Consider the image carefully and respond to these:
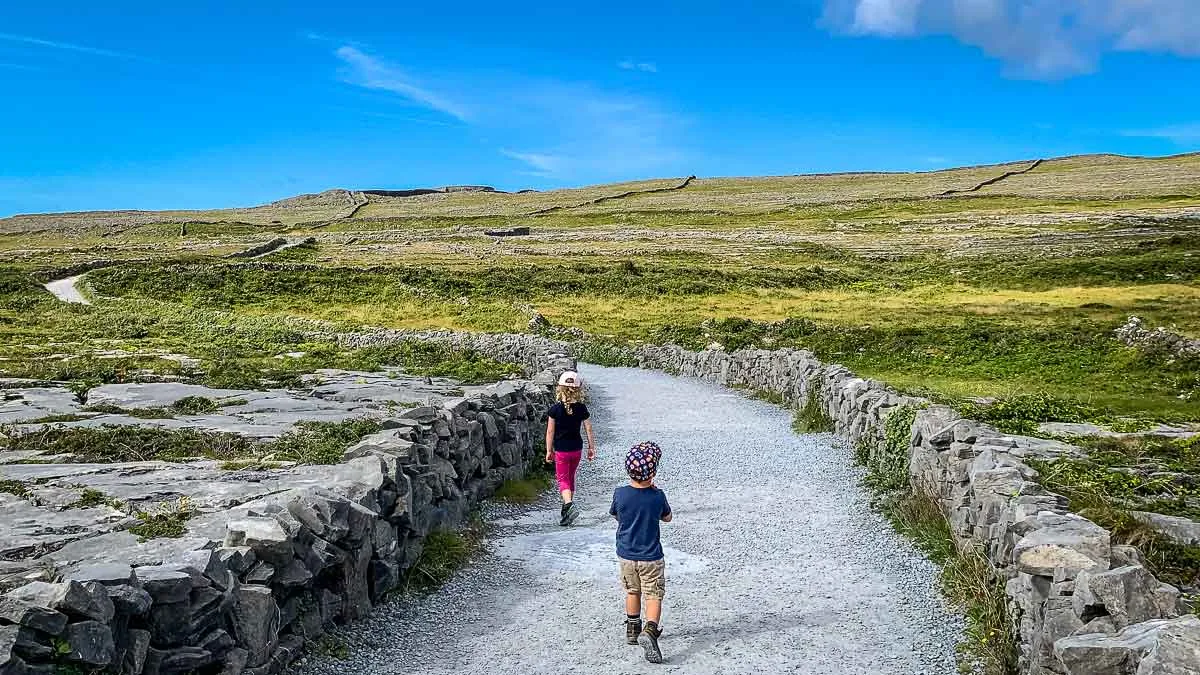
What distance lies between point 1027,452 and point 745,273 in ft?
171

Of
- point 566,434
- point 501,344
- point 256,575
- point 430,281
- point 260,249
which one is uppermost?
point 260,249

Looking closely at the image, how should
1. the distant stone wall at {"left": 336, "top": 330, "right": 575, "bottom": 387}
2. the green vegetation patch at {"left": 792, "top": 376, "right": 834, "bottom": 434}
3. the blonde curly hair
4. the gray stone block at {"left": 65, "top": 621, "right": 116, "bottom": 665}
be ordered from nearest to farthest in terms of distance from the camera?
the gray stone block at {"left": 65, "top": 621, "right": 116, "bottom": 665}
the blonde curly hair
the green vegetation patch at {"left": 792, "top": 376, "right": 834, "bottom": 434}
the distant stone wall at {"left": 336, "top": 330, "right": 575, "bottom": 387}

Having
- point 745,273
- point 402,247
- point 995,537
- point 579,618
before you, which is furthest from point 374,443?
point 402,247

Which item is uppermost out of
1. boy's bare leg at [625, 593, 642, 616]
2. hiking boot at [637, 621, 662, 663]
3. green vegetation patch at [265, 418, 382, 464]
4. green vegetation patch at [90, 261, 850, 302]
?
green vegetation patch at [90, 261, 850, 302]

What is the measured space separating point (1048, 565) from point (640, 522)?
3232 mm

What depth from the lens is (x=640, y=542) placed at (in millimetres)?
8266

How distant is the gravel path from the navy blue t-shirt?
0.81 meters

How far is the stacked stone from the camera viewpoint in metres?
5.47

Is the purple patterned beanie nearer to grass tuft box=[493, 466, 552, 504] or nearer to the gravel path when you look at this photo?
the gravel path

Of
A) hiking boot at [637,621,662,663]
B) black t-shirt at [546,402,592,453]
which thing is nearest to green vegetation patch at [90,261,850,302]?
black t-shirt at [546,402,592,453]

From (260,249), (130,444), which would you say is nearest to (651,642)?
(130,444)

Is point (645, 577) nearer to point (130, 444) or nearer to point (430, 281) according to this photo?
point (130, 444)

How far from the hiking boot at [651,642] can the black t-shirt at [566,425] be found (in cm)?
460

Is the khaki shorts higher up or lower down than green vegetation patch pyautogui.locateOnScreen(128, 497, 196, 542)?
lower down
